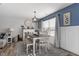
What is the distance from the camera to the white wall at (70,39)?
1.71 meters

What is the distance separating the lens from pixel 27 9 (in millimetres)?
1727

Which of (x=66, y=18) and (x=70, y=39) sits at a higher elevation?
(x=66, y=18)

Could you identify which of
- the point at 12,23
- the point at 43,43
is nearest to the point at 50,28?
the point at 43,43

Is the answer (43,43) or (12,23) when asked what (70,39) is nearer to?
(43,43)

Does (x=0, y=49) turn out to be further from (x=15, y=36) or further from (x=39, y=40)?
(x=39, y=40)

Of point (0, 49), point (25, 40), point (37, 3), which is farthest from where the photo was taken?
point (25, 40)

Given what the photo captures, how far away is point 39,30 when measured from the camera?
181cm

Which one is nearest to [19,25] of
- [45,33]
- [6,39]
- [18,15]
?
[18,15]

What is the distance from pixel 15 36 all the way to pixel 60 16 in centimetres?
79

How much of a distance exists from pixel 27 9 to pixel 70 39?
0.80 metres

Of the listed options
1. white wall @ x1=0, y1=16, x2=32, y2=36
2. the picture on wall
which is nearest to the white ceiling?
white wall @ x1=0, y1=16, x2=32, y2=36

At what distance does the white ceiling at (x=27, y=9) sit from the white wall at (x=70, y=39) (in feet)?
1.24

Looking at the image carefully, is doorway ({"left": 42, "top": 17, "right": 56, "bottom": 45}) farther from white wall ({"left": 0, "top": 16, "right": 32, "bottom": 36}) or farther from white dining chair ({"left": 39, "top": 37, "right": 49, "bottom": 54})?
white wall ({"left": 0, "top": 16, "right": 32, "bottom": 36})

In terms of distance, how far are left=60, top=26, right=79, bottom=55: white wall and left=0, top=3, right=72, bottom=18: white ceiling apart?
0.38 metres
